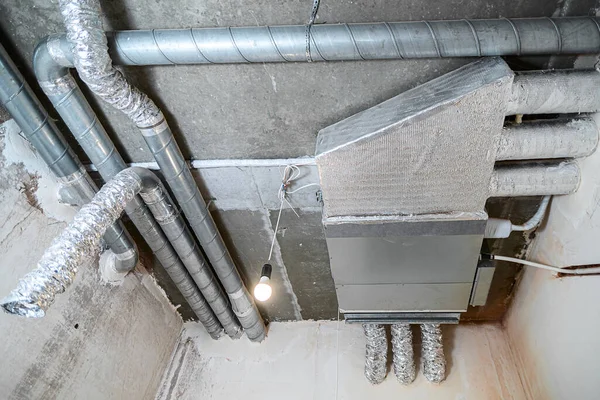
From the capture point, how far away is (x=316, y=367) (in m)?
2.94

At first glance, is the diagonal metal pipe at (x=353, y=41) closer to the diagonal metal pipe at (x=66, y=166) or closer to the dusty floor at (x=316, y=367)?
the diagonal metal pipe at (x=66, y=166)

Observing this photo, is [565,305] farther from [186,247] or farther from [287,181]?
[186,247]

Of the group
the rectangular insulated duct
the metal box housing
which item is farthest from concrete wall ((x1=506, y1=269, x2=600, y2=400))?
the rectangular insulated duct

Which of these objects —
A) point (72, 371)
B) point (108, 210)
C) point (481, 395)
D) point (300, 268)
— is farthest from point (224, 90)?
point (481, 395)

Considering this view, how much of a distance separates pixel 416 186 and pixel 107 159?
1516 millimetres

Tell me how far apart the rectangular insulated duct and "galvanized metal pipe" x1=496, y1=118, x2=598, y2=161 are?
17cm

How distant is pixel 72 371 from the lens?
213 centimetres

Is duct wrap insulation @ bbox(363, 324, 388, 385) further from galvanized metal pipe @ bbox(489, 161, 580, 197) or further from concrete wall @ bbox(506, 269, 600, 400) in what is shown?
galvanized metal pipe @ bbox(489, 161, 580, 197)

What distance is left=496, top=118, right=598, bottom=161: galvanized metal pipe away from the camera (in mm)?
1685

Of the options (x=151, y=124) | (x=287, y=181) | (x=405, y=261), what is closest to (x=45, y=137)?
(x=151, y=124)

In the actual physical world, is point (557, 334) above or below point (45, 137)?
below

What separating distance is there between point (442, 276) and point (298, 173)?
0.94 meters

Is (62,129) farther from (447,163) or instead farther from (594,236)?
(594,236)

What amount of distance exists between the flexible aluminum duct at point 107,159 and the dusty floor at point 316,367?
536 millimetres
